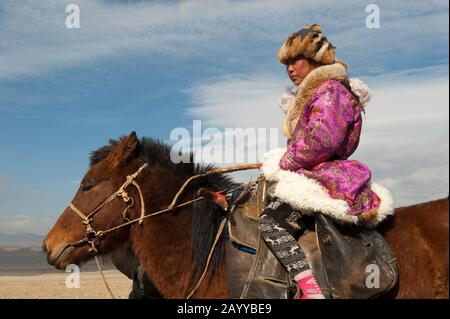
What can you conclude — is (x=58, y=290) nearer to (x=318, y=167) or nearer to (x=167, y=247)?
(x=167, y=247)

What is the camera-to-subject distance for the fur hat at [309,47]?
4.64 meters

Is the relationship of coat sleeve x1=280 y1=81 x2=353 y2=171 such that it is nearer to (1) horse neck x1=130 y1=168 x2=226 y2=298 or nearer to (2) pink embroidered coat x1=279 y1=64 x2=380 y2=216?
(2) pink embroidered coat x1=279 y1=64 x2=380 y2=216

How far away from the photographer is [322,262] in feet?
13.6

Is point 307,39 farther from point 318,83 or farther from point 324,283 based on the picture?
point 324,283

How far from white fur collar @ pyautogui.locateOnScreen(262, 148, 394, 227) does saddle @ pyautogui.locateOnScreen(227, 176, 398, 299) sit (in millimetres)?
107

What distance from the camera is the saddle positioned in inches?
160

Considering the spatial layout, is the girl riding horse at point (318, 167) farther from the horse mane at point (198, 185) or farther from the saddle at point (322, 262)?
the horse mane at point (198, 185)

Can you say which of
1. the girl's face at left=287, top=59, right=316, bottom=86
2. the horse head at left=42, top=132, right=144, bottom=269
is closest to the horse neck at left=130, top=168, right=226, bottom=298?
the horse head at left=42, top=132, right=144, bottom=269

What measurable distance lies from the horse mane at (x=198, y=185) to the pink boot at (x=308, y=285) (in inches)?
36.6

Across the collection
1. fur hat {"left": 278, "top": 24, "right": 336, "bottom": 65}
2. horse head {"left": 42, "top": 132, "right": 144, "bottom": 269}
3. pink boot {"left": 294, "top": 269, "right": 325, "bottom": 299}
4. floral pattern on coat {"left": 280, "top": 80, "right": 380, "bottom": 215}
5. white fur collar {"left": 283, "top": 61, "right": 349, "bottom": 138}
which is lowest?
pink boot {"left": 294, "top": 269, "right": 325, "bottom": 299}

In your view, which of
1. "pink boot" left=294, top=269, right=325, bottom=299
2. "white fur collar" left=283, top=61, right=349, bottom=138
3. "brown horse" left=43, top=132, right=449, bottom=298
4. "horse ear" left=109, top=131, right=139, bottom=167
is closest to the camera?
"pink boot" left=294, top=269, right=325, bottom=299

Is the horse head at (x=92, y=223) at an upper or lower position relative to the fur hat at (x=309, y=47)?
lower

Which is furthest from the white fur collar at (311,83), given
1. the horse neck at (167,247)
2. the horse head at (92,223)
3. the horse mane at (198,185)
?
the horse head at (92,223)

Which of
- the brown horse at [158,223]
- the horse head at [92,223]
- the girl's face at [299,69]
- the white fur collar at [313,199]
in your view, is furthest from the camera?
the horse head at [92,223]
